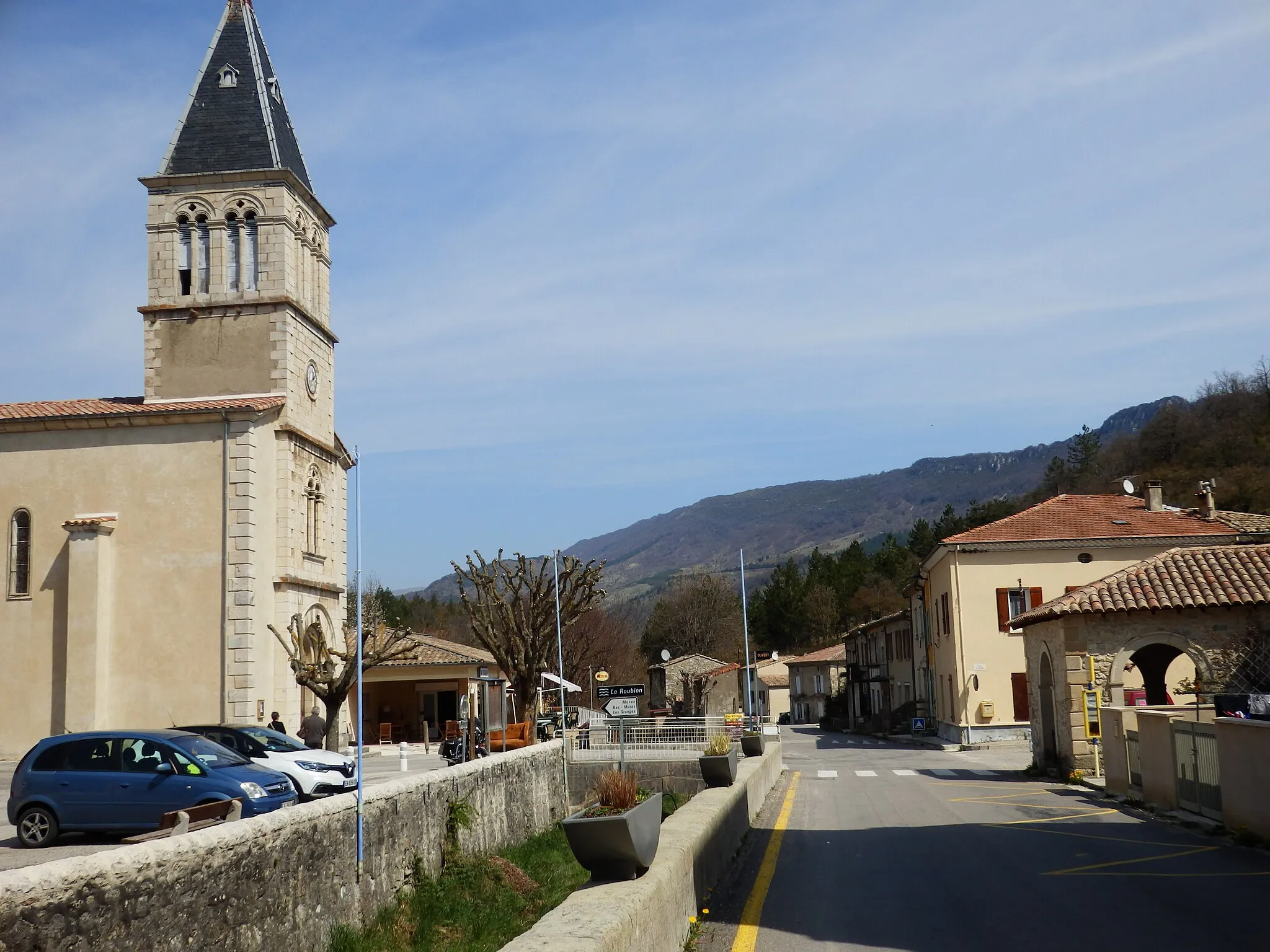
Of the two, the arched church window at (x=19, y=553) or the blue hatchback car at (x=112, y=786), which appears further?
the arched church window at (x=19, y=553)

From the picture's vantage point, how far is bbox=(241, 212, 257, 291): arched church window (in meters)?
36.6

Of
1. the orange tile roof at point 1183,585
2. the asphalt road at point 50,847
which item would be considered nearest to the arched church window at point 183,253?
the asphalt road at point 50,847

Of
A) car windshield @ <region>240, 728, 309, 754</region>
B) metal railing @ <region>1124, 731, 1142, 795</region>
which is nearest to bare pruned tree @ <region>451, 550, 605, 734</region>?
car windshield @ <region>240, 728, 309, 754</region>

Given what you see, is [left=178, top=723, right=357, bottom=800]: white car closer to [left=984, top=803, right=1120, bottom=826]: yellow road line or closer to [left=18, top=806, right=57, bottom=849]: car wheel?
[left=18, top=806, right=57, bottom=849]: car wheel

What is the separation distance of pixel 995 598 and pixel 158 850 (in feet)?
131

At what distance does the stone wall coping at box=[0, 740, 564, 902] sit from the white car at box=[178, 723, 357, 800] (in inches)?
408

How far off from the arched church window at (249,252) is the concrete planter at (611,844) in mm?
31967

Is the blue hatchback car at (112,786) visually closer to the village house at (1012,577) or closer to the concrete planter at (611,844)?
the concrete planter at (611,844)

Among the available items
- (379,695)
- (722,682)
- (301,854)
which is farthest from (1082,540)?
(722,682)

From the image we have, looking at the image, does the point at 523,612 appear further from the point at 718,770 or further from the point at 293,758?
the point at 718,770

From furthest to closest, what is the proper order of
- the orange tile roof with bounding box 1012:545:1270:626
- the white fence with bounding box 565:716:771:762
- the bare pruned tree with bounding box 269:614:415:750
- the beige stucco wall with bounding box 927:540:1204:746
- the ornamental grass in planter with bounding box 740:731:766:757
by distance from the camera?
the beige stucco wall with bounding box 927:540:1204:746, the bare pruned tree with bounding box 269:614:415:750, the white fence with bounding box 565:716:771:762, the ornamental grass in planter with bounding box 740:731:766:757, the orange tile roof with bounding box 1012:545:1270:626

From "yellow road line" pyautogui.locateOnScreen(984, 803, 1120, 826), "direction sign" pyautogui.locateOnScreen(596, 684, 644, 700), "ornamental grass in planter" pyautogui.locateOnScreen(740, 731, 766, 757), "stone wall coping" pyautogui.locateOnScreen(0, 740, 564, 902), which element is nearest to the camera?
"stone wall coping" pyautogui.locateOnScreen(0, 740, 564, 902)

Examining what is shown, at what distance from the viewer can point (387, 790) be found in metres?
10.3

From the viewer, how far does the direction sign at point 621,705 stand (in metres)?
23.7
